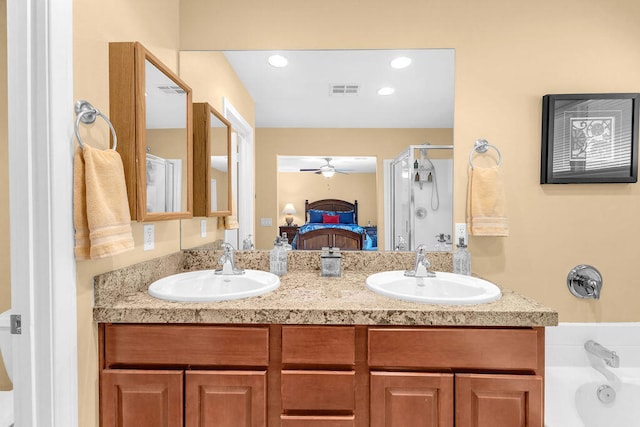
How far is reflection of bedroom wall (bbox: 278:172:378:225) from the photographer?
174 centimetres

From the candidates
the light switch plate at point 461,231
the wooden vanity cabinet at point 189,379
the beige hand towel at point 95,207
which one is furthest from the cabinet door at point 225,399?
the light switch plate at point 461,231

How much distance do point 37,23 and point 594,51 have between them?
7.64ft

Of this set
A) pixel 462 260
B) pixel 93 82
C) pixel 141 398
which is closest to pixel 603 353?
pixel 462 260

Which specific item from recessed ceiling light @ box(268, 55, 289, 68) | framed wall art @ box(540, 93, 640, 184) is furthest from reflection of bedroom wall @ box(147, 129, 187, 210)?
framed wall art @ box(540, 93, 640, 184)

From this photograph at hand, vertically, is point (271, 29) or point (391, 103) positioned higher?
point (271, 29)

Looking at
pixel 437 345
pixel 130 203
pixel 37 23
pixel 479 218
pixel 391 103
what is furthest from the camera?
pixel 391 103

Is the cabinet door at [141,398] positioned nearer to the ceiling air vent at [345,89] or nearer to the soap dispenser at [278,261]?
the soap dispenser at [278,261]

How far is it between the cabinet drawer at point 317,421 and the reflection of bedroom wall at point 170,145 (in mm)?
1042

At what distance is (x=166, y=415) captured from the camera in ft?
3.76

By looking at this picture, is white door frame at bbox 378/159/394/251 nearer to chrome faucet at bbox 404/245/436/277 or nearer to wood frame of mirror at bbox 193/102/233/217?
chrome faucet at bbox 404/245/436/277

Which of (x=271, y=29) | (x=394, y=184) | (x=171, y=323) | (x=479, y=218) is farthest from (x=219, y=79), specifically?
(x=479, y=218)

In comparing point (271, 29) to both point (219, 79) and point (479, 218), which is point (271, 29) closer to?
point (219, 79)

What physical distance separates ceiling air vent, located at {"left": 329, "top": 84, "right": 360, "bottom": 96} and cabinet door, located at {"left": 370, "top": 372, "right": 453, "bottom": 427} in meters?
1.36

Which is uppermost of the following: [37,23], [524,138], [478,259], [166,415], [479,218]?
[37,23]
